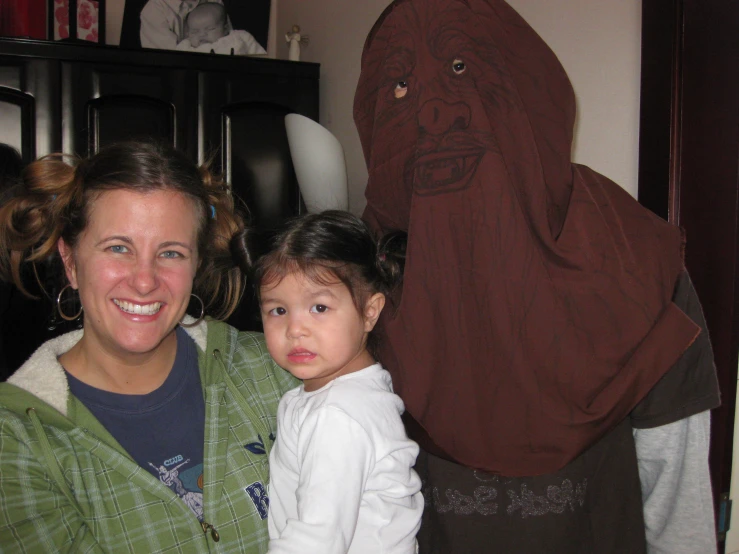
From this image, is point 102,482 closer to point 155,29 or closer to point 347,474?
point 347,474

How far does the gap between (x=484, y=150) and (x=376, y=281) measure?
32 cm

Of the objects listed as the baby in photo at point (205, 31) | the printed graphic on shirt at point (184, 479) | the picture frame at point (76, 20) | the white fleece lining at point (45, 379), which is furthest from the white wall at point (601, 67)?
the picture frame at point (76, 20)

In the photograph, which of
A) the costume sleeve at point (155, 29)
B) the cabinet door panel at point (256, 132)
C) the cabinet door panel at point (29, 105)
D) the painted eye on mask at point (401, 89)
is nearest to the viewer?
the painted eye on mask at point (401, 89)

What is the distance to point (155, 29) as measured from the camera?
2.81 m

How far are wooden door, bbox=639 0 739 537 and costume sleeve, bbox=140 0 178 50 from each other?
230cm

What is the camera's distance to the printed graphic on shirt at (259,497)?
104cm

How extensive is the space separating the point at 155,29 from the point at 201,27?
0.22 m

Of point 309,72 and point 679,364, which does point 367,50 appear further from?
point 309,72

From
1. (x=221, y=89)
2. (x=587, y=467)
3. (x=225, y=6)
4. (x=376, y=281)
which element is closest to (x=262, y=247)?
(x=376, y=281)

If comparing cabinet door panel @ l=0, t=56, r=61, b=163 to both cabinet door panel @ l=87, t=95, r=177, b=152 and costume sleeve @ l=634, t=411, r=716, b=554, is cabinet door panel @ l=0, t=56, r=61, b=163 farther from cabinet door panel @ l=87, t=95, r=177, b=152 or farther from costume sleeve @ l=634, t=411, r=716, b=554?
costume sleeve @ l=634, t=411, r=716, b=554

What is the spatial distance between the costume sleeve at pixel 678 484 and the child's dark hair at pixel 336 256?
0.52 metres

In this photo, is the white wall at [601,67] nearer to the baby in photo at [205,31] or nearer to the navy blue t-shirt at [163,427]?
the navy blue t-shirt at [163,427]

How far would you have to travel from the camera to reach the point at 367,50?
1071 mm

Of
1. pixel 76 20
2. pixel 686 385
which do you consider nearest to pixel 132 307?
pixel 686 385
